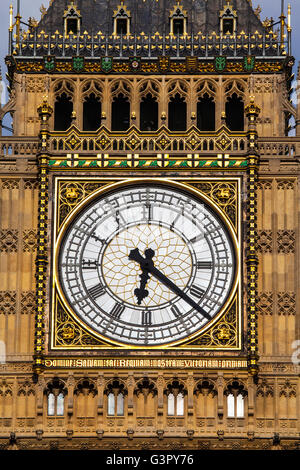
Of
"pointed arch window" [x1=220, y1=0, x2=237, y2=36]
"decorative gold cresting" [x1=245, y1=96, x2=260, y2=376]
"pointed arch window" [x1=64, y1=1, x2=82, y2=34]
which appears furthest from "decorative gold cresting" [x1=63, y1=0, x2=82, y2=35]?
"decorative gold cresting" [x1=245, y1=96, x2=260, y2=376]

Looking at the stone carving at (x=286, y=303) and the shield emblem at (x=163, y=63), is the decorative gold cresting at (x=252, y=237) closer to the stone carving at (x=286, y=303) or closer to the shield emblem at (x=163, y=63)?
the stone carving at (x=286, y=303)

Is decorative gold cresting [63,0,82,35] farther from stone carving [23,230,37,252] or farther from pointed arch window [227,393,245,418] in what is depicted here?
pointed arch window [227,393,245,418]

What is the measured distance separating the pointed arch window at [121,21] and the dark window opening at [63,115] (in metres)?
1.50

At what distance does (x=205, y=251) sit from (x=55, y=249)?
2462 mm

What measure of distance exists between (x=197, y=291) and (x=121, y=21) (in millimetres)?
5289

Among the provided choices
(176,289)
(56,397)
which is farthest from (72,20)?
(56,397)

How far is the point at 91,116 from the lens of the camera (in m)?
40.1

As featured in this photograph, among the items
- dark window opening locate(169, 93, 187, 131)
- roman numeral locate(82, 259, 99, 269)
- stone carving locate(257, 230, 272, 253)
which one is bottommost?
roman numeral locate(82, 259, 99, 269)

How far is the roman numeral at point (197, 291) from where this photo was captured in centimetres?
3791

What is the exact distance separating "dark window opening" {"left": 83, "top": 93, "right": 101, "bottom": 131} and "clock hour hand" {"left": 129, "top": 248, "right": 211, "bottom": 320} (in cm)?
291

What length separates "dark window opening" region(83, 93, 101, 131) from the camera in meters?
40.0

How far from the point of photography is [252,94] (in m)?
39.4

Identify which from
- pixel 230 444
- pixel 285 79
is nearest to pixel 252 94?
pixel 285 79

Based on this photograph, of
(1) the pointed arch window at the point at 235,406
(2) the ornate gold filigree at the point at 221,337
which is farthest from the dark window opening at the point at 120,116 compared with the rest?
(1) the pointed arch window at the point at 235,406
